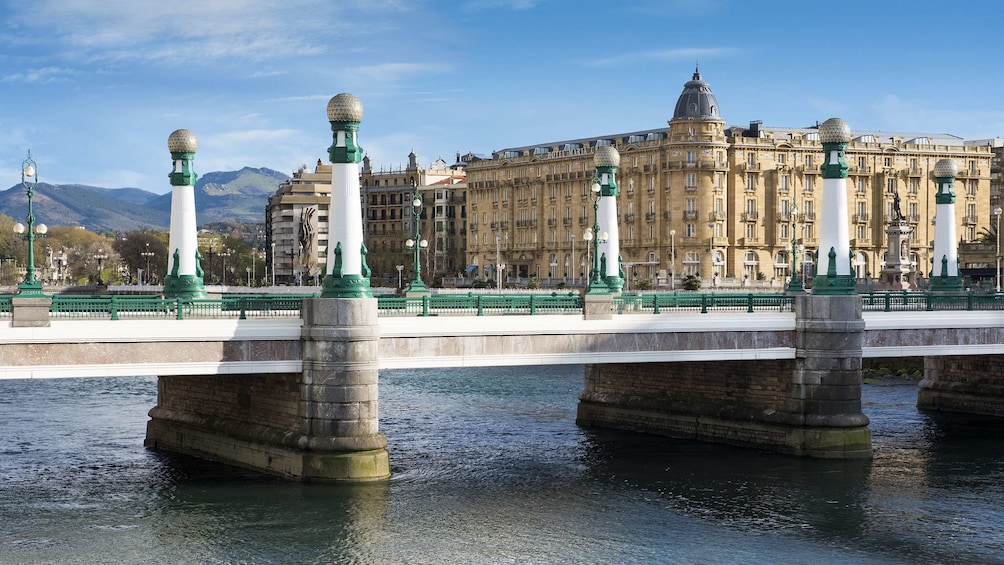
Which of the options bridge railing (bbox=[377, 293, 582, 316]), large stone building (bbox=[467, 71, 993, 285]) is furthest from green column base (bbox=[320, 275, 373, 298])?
large stone building (bbox=[467, 71, 993, 285])

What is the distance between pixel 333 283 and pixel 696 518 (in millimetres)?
11927

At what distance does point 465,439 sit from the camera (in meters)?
53.2

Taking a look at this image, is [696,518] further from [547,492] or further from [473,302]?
[473,302]

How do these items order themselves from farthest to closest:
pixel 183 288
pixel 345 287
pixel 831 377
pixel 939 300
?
pixel 939 300
pixel 831 377
pixel 183 288
pixel 345 287

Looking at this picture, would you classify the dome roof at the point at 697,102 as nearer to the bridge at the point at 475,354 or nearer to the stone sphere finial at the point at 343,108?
the bridge at the point at 475,354

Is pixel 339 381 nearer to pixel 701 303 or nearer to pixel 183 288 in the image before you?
pixel 183 288

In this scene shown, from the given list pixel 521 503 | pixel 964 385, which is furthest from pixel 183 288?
pixel 964 385

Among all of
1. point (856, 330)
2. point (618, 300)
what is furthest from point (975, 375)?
point (618, 300)

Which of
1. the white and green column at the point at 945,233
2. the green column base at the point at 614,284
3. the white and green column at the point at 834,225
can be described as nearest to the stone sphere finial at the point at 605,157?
the green column base at the point at 614,284

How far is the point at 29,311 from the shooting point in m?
36.0

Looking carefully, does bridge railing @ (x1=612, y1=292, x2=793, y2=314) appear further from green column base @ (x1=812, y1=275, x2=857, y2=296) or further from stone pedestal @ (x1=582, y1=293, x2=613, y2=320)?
green column base @ (x1=812, y1=275, x2=857, y2=296)

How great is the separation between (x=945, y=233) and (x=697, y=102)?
311ft

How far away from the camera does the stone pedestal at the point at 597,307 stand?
146ft

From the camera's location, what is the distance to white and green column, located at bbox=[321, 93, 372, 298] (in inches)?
1555
